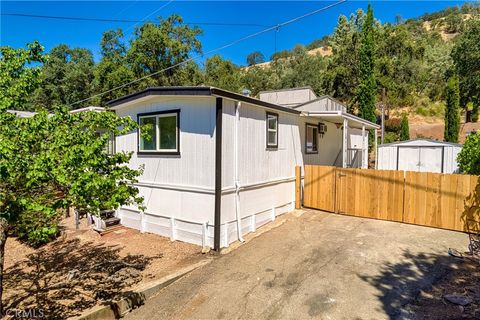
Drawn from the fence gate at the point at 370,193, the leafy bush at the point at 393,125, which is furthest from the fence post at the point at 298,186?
the leafy bush at the point at 393,125

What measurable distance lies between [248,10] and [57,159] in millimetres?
13631

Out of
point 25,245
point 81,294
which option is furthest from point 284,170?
Result: point 25,245

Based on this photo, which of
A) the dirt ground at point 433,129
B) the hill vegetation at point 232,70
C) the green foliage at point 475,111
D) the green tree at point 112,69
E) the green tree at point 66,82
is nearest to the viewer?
the green tree at point 112,69

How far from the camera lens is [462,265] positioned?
5160mm

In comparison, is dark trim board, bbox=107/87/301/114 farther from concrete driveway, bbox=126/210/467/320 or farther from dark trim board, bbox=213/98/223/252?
concrete driveway, bbox=126/210/467/320

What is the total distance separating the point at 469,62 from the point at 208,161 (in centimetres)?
3177

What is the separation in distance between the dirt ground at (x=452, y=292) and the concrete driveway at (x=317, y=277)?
0.47ft

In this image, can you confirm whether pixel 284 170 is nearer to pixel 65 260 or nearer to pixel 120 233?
pixel 120 233

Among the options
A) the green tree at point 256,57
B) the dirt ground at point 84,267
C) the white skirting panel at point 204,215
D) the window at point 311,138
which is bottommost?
the dirt ground at point 84,267

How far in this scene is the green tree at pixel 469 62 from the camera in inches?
1039

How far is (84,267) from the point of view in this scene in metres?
5.78

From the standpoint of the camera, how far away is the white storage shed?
14906mm

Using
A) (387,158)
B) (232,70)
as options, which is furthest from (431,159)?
(232,70)

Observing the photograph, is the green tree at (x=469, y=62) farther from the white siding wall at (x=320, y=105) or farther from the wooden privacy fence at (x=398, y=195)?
the wooden privacy fence at (x=398, y=195)
